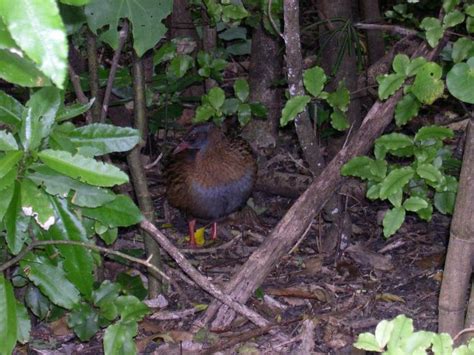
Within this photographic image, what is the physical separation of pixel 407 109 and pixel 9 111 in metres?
1.53

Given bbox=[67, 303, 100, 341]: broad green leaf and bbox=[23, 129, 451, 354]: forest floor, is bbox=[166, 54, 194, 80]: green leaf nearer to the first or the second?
bbox=[23, 129, 451, 354]: forest floor

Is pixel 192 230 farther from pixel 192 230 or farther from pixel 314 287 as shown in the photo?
pixel 314 287

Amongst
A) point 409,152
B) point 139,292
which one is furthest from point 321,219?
point 409,152

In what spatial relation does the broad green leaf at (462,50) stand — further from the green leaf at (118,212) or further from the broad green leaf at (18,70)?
the broad green leaf at (18,70)

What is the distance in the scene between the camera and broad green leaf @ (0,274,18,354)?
9.05 feet

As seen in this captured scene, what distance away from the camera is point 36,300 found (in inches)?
144

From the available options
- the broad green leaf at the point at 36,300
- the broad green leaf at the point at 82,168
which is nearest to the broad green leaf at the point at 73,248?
the broad green leaf at the point at 36,300

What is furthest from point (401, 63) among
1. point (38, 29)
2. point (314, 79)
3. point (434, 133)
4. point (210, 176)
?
point (210, 176)

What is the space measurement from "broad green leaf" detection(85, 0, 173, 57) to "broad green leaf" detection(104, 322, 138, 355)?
43.6 inches

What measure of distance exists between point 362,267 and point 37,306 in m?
1.80

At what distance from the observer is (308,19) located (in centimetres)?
684

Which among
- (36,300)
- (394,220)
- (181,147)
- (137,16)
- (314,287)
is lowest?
(314,287)

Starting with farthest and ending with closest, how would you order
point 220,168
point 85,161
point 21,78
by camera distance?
point 220,168
point 85,161
point 21,78

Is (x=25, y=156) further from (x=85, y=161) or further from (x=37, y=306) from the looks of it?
(x=37, y=306)
